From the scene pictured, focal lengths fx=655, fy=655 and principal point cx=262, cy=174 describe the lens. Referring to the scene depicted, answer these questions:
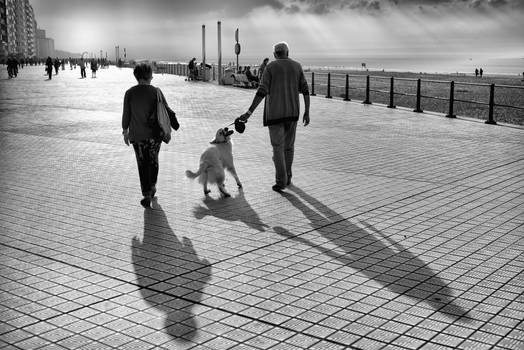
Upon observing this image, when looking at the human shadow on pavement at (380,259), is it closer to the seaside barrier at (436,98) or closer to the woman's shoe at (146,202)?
Answer: the woman's shoe at (146,202)

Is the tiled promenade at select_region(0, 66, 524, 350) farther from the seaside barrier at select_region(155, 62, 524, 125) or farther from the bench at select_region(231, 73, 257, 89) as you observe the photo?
the bench at select_region(231, 73, 257, 89)

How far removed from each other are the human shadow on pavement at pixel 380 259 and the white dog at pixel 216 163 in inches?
45.0

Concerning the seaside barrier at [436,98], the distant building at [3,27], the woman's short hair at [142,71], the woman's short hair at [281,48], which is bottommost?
the seaside barrier at [436,98]

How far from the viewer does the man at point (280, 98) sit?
809cm

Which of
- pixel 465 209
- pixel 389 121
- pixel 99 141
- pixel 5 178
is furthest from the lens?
pixel 389 121

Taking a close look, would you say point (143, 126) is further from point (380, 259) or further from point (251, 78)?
point (251, 78)

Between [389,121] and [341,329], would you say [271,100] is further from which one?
[389,121]

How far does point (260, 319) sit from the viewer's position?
4.14 m

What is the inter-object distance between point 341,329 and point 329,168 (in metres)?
5.68

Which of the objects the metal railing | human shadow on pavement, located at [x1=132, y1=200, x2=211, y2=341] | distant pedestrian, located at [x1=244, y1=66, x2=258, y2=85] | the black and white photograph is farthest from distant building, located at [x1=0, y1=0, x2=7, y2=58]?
human shadow on pavement, located at [x1=132, y1=200, x2=211, y2=341]

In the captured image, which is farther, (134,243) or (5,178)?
(5,178)

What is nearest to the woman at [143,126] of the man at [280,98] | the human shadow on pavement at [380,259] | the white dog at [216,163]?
the white dog at [216,163]

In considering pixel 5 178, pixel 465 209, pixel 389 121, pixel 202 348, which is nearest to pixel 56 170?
pixel 5 178

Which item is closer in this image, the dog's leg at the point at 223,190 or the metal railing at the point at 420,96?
the dog's leg at the point at 223,190
